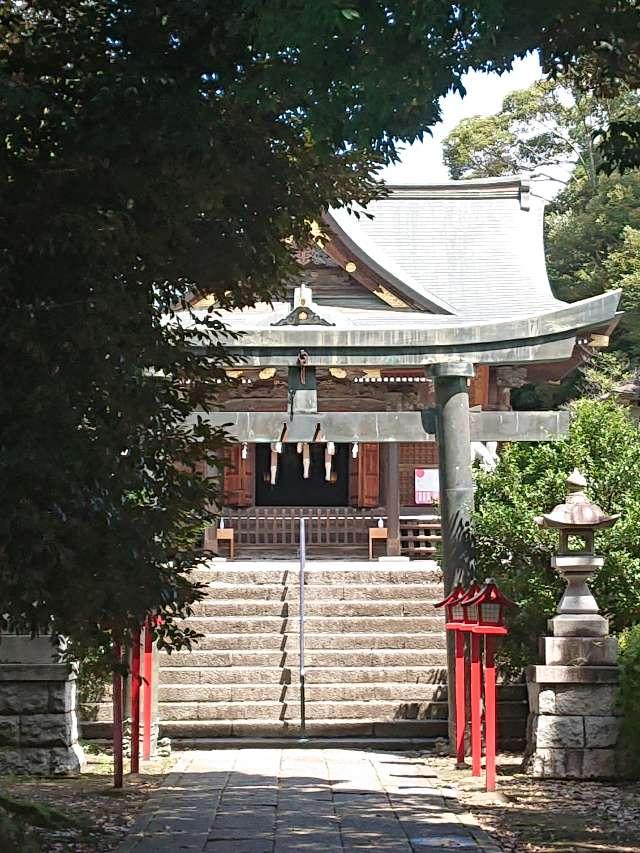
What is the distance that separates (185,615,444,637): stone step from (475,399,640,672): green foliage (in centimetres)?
243

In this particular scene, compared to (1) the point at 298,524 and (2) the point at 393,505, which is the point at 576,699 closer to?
(2) the point at 393,505

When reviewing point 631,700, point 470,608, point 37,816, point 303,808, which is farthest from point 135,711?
point 631,700

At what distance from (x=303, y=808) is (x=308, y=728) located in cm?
465

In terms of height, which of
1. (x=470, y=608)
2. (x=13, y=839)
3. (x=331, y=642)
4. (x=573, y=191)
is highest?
(x=573, y=191)

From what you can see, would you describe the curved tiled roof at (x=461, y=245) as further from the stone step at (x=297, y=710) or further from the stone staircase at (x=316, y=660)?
the stone step at (x=297, y=710)

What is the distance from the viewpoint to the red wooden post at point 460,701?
11.8m

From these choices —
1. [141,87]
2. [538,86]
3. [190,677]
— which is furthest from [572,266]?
[141,87]

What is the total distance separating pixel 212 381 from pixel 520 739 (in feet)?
20.1

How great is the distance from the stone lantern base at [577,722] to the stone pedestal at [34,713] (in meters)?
A: 3.95

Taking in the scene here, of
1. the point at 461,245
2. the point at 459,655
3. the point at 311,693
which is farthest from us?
the point at 461,245

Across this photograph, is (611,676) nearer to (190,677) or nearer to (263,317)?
(190,677)

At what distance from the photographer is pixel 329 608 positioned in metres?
15.9

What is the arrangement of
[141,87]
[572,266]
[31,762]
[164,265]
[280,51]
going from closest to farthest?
1. [280,51]
2. [141,87]
3. [164,265]
4. [31,762]
5. [572,266]

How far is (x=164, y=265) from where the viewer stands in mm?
8031
